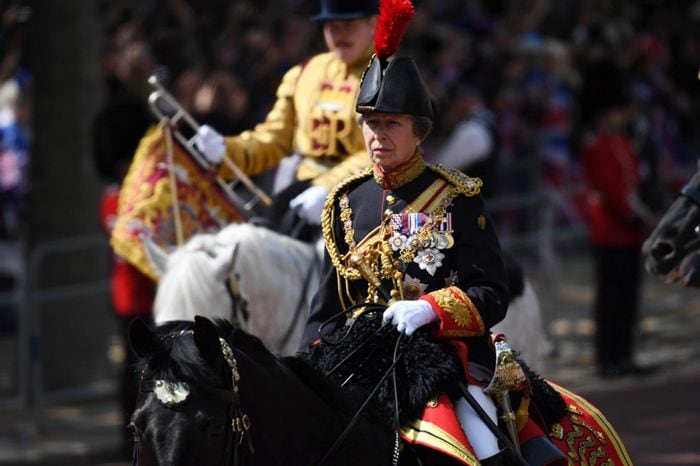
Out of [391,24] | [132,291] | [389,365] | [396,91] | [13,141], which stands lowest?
[13,141]

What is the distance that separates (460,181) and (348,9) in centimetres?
251

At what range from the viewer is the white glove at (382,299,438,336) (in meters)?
4.63

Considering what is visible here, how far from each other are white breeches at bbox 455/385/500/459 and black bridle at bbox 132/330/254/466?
0.80 meters

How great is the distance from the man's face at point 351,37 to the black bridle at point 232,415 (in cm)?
334

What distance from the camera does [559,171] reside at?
1655 cm

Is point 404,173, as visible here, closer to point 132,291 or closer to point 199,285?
point 199,285

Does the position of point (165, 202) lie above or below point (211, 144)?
below

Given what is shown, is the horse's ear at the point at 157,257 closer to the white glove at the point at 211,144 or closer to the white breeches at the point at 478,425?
the white glove at the point at 211,144

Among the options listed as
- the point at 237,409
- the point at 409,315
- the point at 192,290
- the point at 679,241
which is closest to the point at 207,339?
the point at 237,409

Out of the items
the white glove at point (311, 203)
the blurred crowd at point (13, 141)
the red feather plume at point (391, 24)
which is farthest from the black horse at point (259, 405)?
the blurred crowd at point (13, 141)

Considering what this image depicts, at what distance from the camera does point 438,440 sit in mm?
4629

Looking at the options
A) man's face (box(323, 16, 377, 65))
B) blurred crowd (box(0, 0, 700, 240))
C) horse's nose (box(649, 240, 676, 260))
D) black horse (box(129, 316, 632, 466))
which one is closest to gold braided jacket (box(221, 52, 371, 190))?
man's face (box(323, 16, 377, 65))

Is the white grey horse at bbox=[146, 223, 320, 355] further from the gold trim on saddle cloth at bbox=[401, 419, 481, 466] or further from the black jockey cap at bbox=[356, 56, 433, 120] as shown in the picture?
the gold trim on saddle cloth at bbox=[401, 419, 481, 466]

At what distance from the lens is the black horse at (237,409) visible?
404 cm
